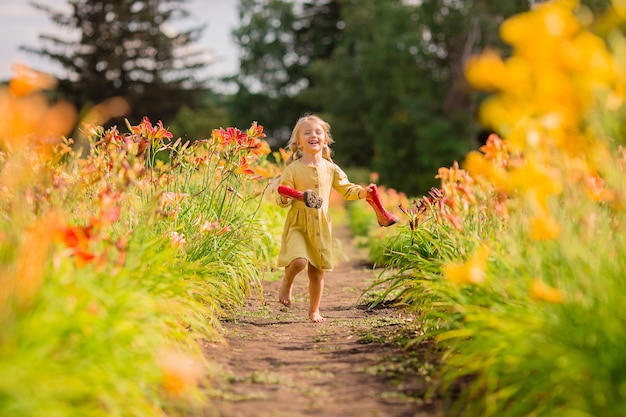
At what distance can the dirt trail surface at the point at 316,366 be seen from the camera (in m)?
2.94

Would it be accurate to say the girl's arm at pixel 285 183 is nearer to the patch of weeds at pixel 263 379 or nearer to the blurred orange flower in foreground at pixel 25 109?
the patch of weeds at pixel 263 379

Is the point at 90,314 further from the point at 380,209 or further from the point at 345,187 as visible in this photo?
the point at 345,187

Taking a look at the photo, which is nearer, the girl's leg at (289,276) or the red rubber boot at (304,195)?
the red rubber boot at (304,195)

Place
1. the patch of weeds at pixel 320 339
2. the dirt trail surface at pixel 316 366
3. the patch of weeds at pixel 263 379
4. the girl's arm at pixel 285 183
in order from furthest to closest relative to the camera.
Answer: the girl's arm at pixel 285 183, the patch of weeds at pixel 320 339, the patch of weeds at pixel 263 379, the dirt trail surface at pixel 316 366

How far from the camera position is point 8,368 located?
6.93 ft

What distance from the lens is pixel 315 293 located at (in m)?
5.01

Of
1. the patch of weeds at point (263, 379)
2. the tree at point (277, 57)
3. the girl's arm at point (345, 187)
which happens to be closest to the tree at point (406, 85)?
the tree at point (277, 57)

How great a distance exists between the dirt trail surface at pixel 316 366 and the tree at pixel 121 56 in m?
27.3

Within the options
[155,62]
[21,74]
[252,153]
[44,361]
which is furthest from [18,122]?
[155,62]

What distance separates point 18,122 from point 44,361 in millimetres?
760

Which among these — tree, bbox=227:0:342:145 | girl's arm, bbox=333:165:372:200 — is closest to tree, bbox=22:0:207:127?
tree, bbox=227:0:342:145

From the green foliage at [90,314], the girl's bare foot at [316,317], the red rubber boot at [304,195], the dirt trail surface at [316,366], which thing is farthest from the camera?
the girl's bare foot at [316,317]

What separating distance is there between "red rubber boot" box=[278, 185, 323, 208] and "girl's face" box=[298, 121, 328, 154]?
1.62 feet

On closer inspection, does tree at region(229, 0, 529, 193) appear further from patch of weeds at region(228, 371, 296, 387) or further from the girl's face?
patch of weeds at region(228, 371, 296, 387)
